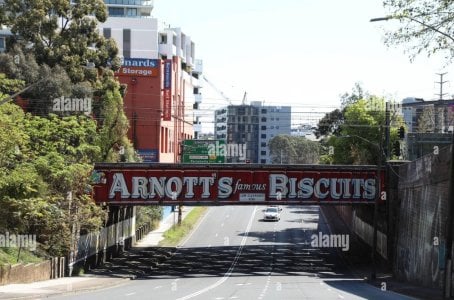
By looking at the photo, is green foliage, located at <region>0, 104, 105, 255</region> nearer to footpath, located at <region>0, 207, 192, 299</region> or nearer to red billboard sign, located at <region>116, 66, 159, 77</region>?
footpath, located at <region>0, 207, 192, 299</region>

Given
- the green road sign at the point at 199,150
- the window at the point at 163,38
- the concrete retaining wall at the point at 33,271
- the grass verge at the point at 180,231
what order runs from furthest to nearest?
the window at the point at 163,38 < the green road sign at the point at 199,150 < the grass verge at the point at 180,231 < the concrete retaining wall at the point at 33,271

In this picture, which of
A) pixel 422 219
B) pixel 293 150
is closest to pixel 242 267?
pixel 422 219

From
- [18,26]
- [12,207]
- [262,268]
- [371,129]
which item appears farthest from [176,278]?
[371,129]

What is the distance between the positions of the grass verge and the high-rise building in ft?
25.8

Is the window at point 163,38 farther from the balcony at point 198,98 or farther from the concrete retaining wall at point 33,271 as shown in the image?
the concrete retaining wall at point 33,271

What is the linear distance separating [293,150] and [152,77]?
304 ft

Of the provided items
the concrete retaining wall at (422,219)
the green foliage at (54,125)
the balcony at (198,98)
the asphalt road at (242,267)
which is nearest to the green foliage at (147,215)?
the asphalt road at (242,267)

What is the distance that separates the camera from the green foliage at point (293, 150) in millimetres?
167375

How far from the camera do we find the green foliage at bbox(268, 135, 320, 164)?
549 feet

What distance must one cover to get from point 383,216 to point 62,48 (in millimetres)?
27786

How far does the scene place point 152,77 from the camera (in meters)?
77.7

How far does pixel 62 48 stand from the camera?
55562 mm

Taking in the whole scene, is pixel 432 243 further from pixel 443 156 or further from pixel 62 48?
pixel 62 48

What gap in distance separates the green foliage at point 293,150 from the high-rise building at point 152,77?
41808 millimetres
